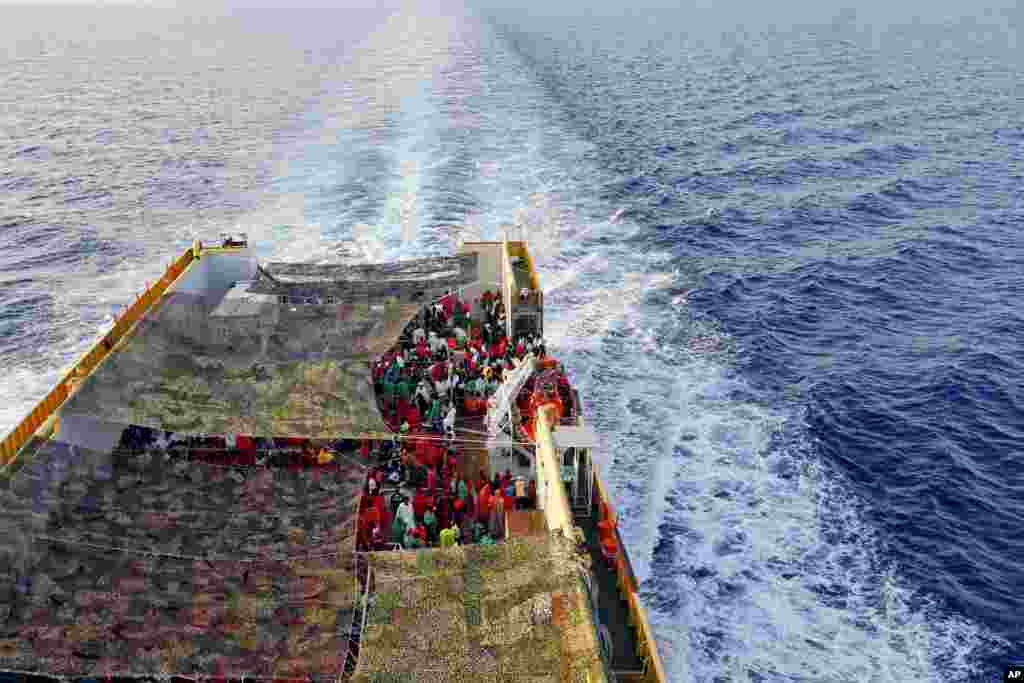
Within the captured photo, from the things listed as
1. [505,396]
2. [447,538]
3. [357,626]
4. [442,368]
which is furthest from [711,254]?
[357,626]

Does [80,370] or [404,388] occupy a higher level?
[80,370]

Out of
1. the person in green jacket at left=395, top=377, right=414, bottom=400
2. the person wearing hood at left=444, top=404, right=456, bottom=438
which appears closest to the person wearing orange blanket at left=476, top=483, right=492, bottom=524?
the person wearing hood at left=444, top=404, right=456, bottom=438

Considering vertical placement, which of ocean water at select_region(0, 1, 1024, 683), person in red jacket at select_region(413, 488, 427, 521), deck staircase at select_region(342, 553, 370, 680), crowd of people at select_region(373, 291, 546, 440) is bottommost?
ocean water at select_region(0, 1, 1024, 683)

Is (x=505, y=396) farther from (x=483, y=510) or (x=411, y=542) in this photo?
(x=411, y=542)

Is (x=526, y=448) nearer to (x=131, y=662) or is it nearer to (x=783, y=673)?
(x=783, y=673)

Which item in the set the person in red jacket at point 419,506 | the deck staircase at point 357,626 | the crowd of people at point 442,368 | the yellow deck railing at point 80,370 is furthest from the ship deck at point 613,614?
the yellow deck railing at point 80,370

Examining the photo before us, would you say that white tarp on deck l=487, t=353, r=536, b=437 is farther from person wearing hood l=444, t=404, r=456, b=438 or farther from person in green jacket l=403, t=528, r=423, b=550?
person in green jacket l=403, t=528, r=423, b=550
